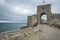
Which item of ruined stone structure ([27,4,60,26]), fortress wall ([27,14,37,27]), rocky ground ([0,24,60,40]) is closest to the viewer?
rocky ground ([0,24,60,40])

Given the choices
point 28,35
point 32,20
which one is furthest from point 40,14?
point 28,35

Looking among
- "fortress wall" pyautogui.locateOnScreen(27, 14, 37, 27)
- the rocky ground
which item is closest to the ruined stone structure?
"fortress wall" pyautogui.locateOnScreen(27, 14, 37, 27)

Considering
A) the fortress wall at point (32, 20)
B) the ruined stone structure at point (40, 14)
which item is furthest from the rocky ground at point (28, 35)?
the fortress wall at point (32, 20)

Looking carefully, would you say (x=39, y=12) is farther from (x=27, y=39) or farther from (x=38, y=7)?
(x=27, y=39)

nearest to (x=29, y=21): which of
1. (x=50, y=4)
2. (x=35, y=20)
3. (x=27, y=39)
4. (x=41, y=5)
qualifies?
(x=35, y=20)

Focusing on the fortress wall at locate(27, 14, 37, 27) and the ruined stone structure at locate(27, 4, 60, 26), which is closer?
the ruined stone structure at locate(27, 4, 60, 26)

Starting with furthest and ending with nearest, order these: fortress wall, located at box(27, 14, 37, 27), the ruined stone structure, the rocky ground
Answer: fortress wall, located at box(27, 14, 37, 27) < the ruined stone structure < the rocky ground

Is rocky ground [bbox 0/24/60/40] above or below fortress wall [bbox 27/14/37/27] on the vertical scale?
below

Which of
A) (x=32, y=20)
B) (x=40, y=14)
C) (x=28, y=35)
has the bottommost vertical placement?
(x=28, y=35)

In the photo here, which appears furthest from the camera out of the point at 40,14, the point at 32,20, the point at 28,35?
the point at 32,20

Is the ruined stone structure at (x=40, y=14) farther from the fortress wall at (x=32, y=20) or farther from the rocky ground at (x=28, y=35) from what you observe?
the rocky ground at (x=28, y=35)

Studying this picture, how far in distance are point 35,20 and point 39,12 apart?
6.10ft

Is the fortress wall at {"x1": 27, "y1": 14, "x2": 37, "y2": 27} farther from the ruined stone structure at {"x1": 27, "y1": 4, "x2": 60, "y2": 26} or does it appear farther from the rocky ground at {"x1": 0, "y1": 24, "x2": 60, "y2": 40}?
the rocky ground at {"x1": 0, "y1": 24, "x2": 60, "y2": 40}

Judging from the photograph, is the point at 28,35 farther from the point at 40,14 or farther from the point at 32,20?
the point at 32,20
